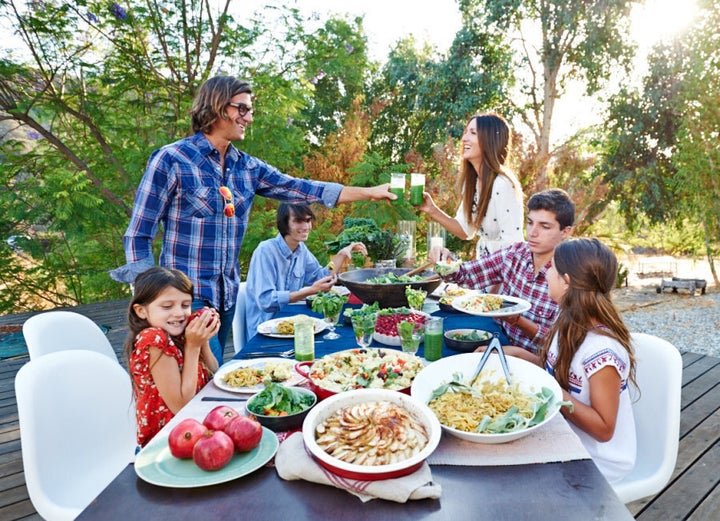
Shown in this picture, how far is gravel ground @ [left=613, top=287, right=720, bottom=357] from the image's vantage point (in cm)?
560

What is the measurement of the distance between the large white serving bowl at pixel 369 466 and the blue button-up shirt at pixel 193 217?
142cm

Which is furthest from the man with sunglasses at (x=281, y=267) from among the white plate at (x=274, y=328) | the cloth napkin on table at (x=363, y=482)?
the cloth napkin on table at (x=363, y=482)

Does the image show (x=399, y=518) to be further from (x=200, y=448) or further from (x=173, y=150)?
(x=173, y=150)

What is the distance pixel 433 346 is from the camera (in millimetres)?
1877

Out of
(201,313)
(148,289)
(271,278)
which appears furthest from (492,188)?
(148,289)

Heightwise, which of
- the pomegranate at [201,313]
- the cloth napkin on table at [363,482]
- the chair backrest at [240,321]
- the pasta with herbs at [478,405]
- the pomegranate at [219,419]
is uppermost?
the pomegranate at [201,313]

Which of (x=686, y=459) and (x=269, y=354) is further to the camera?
(x=686, y=459)

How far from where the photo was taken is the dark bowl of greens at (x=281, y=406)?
131 centimetres

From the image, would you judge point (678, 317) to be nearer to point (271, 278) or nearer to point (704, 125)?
point (704, 125)

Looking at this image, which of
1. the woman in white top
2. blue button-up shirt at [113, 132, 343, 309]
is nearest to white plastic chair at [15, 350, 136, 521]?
blue button-up shirt at [113, 132, 343, 309]

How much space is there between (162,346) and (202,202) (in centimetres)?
96

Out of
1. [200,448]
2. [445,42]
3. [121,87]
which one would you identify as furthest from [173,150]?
[445,42]

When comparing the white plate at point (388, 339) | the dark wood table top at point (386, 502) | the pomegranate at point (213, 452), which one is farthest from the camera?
the white plate at point (388, 339)

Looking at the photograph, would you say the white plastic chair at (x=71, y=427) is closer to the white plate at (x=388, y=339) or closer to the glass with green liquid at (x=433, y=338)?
the white plate at (x=388, y=339)
